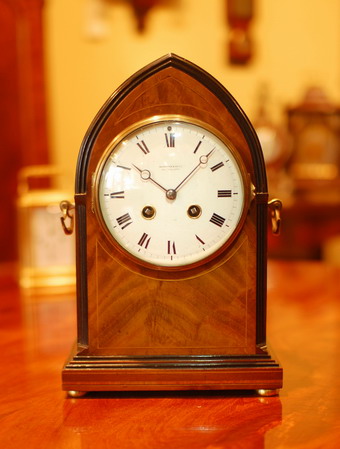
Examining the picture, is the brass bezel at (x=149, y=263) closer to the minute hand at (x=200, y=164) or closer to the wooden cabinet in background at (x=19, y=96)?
the minute hand at (x=200, y=164)

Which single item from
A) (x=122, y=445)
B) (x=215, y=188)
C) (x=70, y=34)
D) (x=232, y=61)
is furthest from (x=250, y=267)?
(x=232, y=61)

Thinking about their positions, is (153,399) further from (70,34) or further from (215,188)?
(70,34)

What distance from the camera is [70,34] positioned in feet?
7.09

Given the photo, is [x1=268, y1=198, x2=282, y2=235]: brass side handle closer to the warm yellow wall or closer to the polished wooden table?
the polished wooden table

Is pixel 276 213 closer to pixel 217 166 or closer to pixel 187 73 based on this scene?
pixel 217 166

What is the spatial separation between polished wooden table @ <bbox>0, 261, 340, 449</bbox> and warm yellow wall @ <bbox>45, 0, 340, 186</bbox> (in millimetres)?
1386

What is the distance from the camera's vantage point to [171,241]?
0.69m

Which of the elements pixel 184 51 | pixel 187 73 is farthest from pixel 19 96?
pixel 187 73

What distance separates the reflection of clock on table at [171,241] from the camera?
0.68 metres

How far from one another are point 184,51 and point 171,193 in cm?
185

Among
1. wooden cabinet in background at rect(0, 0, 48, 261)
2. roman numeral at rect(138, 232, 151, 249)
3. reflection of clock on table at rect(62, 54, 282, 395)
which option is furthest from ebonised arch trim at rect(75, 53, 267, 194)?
wooden cabinet in background at rect(0, 0, 48, 261)

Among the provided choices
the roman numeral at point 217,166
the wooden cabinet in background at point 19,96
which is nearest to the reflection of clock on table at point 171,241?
the roman numeral at point 217,166

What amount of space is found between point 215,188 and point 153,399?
10.3 inches

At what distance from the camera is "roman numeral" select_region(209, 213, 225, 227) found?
0.69 metres
